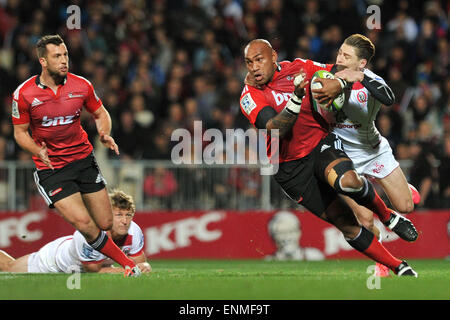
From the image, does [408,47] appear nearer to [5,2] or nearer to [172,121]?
[172,121]

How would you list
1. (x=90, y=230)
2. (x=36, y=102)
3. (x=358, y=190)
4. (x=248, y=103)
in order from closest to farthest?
(x=358, y=190) < (x=248, y=103) < (x=90, y=230) < (x=36, y=102)

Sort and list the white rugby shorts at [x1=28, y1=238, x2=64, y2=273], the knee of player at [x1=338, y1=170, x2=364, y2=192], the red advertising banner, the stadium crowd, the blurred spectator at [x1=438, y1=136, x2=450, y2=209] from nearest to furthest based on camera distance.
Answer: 1. the knee of player at [x1=338, y1=170, x2=364, y2=192]
2. the white rugby shorts at [x1=28, y1=238, x2=64, y2=273]
3. the blurred spectator at [x1=438, y1=136, x2=450, y2=209]
4. the red advertising banner
5. the stadium crowd

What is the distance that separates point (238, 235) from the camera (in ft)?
51.7

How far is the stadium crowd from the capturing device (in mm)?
15906

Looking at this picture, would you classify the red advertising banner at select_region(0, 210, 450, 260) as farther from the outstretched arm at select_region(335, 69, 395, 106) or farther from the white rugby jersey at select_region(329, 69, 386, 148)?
the outstretched arm at select_region(335, 69, 395, 106)

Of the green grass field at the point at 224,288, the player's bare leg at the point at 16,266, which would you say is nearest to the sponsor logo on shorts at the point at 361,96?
the green grass field at the point at 224,288

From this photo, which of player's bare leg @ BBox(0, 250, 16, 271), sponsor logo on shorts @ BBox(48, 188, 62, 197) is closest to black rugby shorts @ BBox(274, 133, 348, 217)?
sponsor logo on shorts @ BBox(48, 188, 62, 197)

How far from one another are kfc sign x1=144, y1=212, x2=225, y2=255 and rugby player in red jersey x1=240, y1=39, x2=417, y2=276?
6.45 metres

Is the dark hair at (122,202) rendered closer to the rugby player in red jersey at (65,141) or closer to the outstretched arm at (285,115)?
the rugby player in red jersey at (65,141)

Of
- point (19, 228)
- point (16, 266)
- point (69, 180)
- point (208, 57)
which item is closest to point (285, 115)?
point (69, 180)

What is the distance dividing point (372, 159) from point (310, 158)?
1.14m

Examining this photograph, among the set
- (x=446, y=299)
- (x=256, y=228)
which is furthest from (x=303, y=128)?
(x=256, y=228)

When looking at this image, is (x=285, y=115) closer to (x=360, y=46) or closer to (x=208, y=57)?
(x=360, y=46)

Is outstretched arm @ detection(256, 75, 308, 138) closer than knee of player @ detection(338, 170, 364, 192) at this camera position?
Yes
